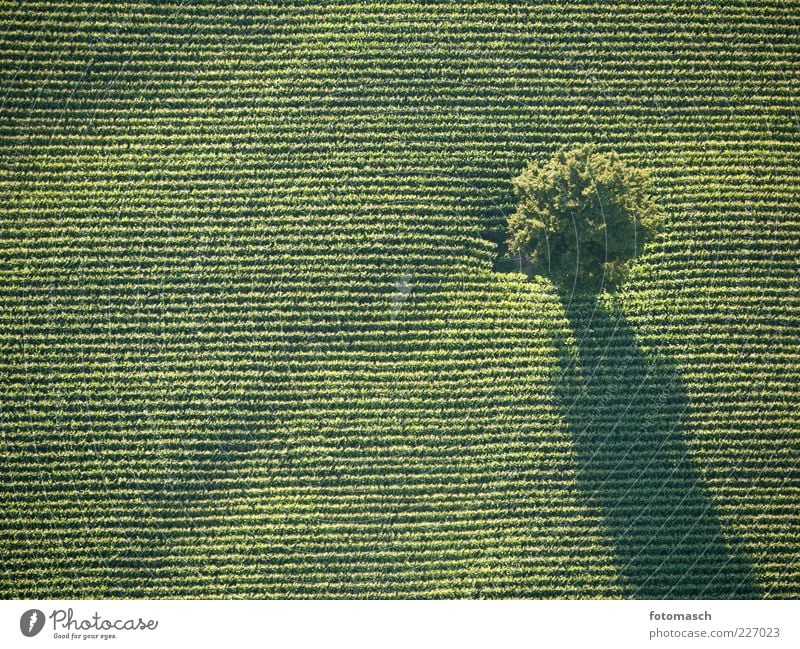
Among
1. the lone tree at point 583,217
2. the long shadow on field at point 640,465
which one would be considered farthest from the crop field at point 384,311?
the lone tree at point 583,217

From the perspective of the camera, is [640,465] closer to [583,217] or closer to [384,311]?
[583,217]

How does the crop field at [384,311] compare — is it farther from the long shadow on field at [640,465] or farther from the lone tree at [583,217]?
the lone tree at [583,217]

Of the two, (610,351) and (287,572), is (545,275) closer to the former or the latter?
(610,351)

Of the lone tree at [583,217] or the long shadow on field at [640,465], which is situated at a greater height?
the lone tree at [583,217]

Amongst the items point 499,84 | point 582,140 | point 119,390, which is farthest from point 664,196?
point 119,390

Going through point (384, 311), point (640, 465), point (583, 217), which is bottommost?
point (640, 465)

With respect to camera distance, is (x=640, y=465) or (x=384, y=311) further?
(x=384, y=311)

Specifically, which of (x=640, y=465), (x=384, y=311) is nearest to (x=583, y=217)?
(x=384, y=311)
